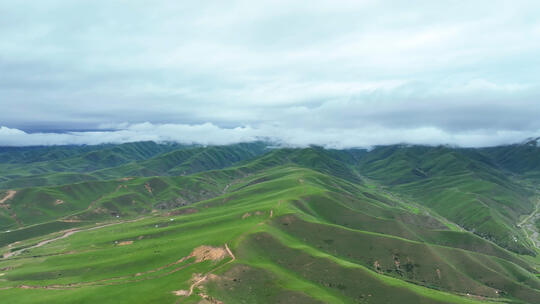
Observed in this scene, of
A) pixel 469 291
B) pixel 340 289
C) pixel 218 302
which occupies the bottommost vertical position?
pixel 469 291

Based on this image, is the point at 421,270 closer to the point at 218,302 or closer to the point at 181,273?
the point at 218,302

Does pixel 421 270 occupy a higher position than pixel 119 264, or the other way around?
pixel 119 264

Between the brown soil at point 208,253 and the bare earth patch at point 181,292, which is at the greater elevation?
the brown soil at point 208,253

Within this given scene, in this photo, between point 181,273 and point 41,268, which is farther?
point 41,268

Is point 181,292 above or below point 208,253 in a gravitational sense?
below

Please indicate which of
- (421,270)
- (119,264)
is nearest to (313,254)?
(421,270)

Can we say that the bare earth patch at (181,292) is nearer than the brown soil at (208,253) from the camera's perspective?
Yes

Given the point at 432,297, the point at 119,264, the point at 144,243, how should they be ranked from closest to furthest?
1. the point at 432,297
2. the point at 119,264
3. the point at 144,243

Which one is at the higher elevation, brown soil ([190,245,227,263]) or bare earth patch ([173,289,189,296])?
brown soil ([190,245,227,263])

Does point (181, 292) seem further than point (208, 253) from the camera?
No

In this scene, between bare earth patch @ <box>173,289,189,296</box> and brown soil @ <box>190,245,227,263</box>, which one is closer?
bare earth patch @ <box>173,289,189,296</box>

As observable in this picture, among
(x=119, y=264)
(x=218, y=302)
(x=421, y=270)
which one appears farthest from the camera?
(x=421, y=270)
